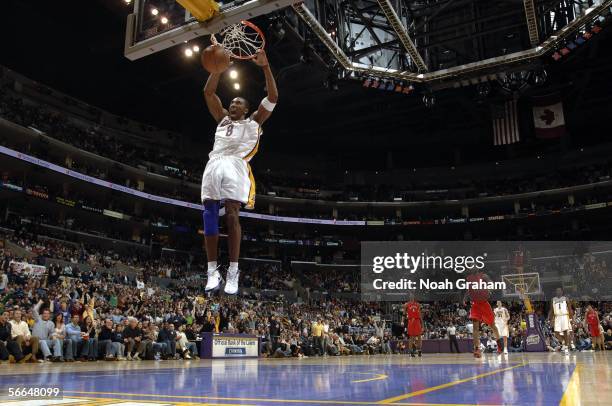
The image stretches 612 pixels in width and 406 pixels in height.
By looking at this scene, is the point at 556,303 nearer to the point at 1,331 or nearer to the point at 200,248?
the point at 1,331

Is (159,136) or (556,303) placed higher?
(159,136)

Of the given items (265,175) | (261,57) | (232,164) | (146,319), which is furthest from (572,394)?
(265,175)

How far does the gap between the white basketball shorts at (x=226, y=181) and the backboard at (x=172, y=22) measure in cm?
231

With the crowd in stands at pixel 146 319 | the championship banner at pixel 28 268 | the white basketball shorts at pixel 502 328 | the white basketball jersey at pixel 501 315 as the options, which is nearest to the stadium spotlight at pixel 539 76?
the crowd in stands at pixel 146 319

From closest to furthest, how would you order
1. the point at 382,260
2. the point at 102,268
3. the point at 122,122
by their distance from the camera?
the point at 102,268, the point at 122,122, the point at 382,260

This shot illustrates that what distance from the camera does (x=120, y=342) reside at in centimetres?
1355

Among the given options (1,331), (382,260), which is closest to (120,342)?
(1,331)

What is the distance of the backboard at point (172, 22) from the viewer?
20.4 feet

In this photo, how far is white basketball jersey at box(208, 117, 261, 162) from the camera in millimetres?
4805

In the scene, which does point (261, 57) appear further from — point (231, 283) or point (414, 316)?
point (414, 316)

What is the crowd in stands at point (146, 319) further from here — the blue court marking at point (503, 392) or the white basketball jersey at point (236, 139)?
the blue court marking at point (503, 392)

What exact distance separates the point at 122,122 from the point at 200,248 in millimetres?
10108

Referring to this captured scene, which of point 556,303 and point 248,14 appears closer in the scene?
point 248,14

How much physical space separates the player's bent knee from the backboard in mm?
2617
